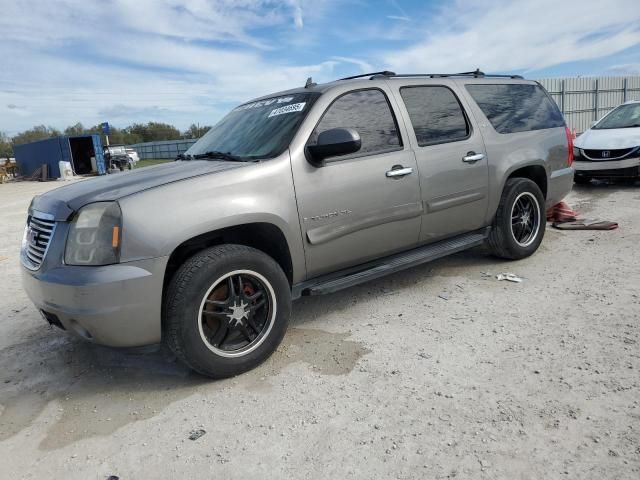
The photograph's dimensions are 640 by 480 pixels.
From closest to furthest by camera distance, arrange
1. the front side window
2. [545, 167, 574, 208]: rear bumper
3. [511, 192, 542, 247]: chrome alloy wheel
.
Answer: the front side window → [511, 192, 542, 247]: chrome alloy wheel → [545, 167, 574, 208]: rear bumper

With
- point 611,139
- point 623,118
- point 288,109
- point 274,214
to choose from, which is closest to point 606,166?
point 611,139

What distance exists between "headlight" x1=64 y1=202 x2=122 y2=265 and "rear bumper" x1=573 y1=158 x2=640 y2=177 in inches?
337

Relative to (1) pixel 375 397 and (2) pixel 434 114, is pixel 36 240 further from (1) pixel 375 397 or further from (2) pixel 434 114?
(2) pixel 434 114

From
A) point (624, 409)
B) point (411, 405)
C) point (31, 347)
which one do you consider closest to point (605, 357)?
point (624, 409)

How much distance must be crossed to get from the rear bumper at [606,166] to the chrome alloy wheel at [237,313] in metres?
7.80

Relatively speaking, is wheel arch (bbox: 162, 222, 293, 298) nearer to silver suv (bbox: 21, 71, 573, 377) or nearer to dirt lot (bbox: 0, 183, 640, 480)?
silver suv (bbox: 21, 71, 573, 377)

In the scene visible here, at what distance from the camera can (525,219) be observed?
484 cm

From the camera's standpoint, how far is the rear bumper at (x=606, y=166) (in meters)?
8.22

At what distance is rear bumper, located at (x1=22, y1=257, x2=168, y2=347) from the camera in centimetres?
256

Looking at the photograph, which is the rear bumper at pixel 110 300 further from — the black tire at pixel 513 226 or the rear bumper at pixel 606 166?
the rear bumper at pixel 606 166

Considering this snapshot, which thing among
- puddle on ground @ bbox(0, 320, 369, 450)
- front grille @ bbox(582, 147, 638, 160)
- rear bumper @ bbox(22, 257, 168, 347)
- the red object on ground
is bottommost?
puddle on ground @ bbox(0, 320, 369, 450)

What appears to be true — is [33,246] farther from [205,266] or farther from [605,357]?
[605,357]

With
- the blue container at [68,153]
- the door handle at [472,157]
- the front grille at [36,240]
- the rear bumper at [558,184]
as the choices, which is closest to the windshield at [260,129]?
the front grille at [36,240]

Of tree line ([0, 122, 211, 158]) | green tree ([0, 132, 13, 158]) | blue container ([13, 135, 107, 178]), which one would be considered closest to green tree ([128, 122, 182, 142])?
tree line ([0, 122, 211, 158])
